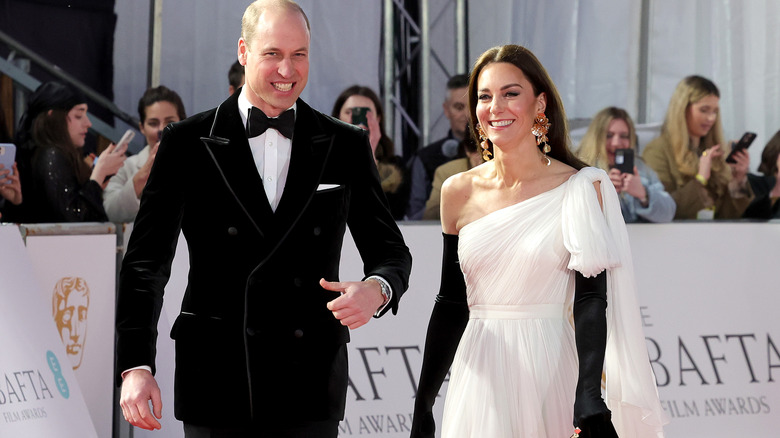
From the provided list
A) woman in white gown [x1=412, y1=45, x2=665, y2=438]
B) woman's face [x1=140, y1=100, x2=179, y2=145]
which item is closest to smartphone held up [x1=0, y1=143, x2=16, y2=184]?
woman's face [x1=140, y1=100, x2=179, y2=145]

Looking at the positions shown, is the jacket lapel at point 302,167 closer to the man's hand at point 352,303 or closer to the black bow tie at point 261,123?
the black bow tie at point 261,123

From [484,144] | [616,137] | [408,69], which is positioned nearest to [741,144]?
[616,137]

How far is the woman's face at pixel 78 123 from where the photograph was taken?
19.0ft

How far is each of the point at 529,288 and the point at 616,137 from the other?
3862mm

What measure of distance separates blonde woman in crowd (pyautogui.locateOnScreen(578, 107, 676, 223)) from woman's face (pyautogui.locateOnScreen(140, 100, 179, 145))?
264cm

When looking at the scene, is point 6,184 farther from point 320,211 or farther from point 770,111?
point 770,111

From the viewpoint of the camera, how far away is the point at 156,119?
6.02 meters

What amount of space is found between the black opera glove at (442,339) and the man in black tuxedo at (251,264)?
0.58 meters

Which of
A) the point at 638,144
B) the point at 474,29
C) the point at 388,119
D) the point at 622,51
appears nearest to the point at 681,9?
the point at 622,51

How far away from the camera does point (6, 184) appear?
5.48 metres

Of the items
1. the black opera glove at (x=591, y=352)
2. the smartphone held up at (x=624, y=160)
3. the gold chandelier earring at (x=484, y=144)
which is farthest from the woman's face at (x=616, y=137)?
the black opera glove at (x=591, y=352)

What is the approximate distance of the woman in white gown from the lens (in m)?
3.16

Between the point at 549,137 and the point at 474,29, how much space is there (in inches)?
167

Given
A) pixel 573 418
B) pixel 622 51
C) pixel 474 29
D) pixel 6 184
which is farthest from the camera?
pixel 622 51
